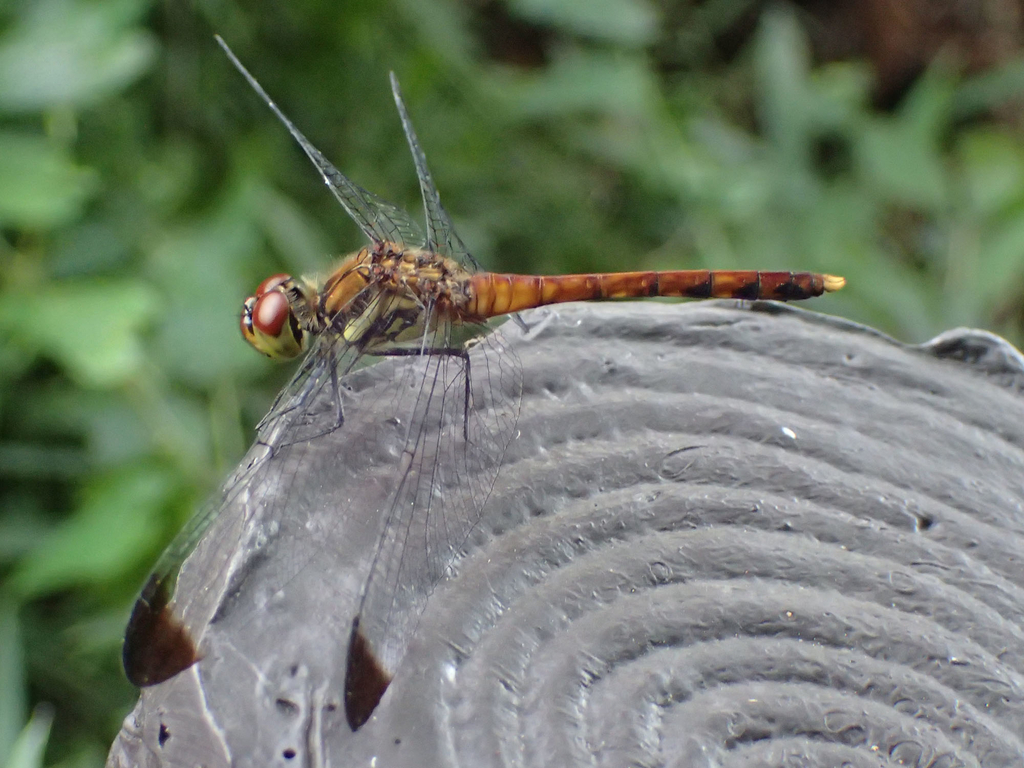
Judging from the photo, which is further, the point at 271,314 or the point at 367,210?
the point at 367,210

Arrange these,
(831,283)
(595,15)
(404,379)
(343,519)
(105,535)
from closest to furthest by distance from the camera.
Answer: (343,519) → (404,379) → (831,283) → (105,535) → (595,15)

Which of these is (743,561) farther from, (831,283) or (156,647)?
(831,283)

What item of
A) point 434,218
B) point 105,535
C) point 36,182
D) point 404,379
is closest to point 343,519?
Result: point 404,379

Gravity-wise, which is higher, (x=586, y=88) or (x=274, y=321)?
(x=586, y=88)

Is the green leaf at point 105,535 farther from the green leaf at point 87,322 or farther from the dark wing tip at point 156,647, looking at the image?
the dark wing tip at point 156,647

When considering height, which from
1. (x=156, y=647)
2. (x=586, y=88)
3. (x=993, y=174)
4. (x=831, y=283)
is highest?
(x=993, y=174)

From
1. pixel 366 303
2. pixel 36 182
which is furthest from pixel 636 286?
pixel 36 182

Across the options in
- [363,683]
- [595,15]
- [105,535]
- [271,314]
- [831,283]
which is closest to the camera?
[363,683]
